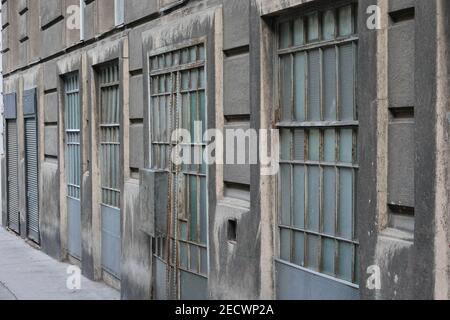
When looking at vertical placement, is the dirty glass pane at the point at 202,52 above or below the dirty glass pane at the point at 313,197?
above

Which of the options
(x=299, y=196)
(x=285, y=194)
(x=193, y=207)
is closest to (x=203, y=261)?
(x=193, y=207)

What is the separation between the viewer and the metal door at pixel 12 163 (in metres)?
16.3

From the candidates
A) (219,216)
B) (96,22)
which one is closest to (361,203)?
(219,216)

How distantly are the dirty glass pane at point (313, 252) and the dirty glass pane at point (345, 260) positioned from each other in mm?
313

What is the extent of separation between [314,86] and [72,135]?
23.2ft

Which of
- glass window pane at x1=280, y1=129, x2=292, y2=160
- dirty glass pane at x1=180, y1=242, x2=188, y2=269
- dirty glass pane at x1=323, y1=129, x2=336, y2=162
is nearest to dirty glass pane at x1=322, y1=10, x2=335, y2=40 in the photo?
dirty glass pane at x1=323, y1=129, x2=336, y2=162

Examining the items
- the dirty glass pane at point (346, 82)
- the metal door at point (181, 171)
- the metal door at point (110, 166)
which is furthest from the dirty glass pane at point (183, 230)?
the dirty glass pane at point (346, 82)

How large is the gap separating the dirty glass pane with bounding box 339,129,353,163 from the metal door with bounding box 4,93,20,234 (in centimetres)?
1169

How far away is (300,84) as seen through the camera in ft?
20.1

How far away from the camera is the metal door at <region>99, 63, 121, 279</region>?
10.2m

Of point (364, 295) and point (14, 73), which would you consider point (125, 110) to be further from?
point (14, 73)

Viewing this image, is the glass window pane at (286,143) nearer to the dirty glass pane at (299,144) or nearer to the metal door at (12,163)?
the dirty glass pane at (299,144)

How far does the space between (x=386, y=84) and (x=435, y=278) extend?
4.29 ft

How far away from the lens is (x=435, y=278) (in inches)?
175
